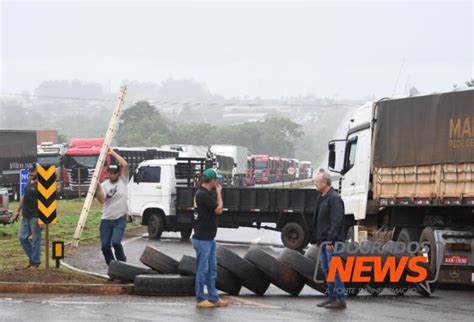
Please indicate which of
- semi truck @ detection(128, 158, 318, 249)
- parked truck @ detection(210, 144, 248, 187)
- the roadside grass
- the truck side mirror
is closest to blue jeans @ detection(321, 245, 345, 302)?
the roadside grass

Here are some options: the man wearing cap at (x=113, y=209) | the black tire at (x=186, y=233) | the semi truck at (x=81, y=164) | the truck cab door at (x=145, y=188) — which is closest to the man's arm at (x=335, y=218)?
the man wearing cap at (x=113, y=209)

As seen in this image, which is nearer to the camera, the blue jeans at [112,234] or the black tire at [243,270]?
the black tire at [243,270]

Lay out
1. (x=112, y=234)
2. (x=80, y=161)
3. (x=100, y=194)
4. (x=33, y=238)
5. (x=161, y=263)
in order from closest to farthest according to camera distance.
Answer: (x=161, y=263)
(x=100, y=194)
(x=112, y=234)
(x=33, y=238)
(x=80, y=161)

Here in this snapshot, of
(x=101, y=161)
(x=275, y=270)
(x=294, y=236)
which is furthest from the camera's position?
(x=294, y=236)

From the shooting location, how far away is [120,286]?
52.9ft

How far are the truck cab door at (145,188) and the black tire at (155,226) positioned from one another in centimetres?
44

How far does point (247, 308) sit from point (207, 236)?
3.70 ft

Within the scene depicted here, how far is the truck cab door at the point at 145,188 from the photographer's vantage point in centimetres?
3122

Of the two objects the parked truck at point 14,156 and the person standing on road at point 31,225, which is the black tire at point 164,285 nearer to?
the person standing on road at point 31,225

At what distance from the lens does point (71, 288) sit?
1612 cm

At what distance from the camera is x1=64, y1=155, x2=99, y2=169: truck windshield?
201ft

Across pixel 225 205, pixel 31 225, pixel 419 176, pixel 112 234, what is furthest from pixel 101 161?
pixel 225 205

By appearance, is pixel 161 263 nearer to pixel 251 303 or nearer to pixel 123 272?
pixel 123 272

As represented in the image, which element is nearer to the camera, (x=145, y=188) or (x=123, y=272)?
(x=123, y=272)
